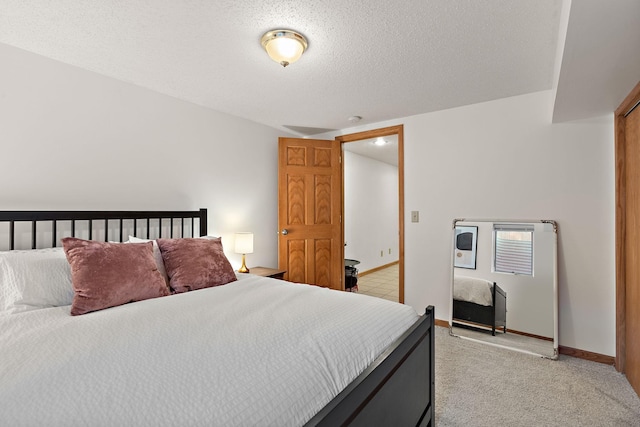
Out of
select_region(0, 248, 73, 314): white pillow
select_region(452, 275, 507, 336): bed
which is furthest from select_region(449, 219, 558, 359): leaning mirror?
select_region(0, 248, 73, 314): white pillow

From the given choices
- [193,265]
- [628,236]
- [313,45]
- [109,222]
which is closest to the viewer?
[313,45]

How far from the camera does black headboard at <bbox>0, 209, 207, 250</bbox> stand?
6.64 feet

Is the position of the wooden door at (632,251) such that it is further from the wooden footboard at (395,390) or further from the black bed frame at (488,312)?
the wooden footboard at (395,390)

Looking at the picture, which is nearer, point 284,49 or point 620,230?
point 284,49

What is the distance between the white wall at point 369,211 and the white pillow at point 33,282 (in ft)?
13.8

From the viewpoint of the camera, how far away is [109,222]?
250 centimetres

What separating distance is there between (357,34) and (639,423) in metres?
2.76

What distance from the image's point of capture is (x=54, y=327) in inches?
49.6

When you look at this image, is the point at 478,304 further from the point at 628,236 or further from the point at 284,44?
the point at 284,44

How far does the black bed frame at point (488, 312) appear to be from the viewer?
2.80 metres

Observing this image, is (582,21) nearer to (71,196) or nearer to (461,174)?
(461,174)

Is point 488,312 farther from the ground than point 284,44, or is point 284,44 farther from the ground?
point 284,44

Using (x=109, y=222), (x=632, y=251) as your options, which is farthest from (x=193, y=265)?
(x=632, y=251)

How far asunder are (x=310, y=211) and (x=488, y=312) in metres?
2.16
